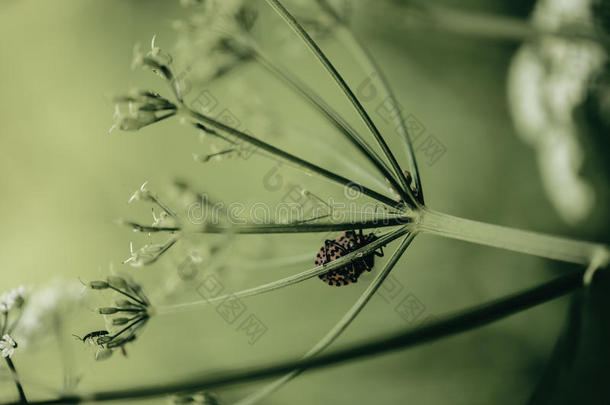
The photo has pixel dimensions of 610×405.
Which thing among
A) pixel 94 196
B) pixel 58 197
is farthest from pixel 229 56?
pixel 58 197

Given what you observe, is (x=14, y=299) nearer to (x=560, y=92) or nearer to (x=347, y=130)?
(x=347, y=130)

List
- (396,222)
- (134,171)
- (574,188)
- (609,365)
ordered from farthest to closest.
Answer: (134,171), (609,365), (574,188), (396,222)

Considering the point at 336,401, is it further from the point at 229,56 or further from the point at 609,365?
the point at 229,56

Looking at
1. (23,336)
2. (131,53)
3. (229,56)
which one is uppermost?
(131,53)

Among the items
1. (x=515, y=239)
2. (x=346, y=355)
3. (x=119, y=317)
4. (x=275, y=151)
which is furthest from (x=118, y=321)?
(x=515, y=239)

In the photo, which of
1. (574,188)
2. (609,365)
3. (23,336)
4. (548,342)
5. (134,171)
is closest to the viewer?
(23,336)

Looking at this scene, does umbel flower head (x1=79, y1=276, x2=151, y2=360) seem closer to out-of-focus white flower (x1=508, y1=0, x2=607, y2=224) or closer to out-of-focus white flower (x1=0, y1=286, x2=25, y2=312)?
out-of-focus white flower (x1=0, y1=286, x2=25, y2=312)

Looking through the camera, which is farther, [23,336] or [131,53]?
[131,53]

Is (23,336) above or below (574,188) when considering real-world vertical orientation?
above
